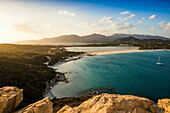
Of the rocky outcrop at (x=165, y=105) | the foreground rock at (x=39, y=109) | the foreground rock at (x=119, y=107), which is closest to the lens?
the foreground rock at (x=119, y=107)

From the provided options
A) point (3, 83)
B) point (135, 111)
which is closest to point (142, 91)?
point (135, 111)

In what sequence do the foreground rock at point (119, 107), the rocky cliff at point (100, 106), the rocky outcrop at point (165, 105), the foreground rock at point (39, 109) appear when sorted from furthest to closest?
the rocky outcrop at point (165, 105) → the foreground rock at point (39, 109) → the rocky cliff at point (100, 106) → the foreground rock at point (119, 107)

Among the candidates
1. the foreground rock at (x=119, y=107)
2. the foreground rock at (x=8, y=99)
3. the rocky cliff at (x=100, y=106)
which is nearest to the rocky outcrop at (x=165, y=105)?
the rocky cliff at (x=100, y=106)

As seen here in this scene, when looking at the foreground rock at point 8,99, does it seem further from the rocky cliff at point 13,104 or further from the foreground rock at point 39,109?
the foreground rock at point 39,109

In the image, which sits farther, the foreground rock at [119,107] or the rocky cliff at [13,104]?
the rocky cliff at [13,104]

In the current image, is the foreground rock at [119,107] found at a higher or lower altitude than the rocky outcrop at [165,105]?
higher

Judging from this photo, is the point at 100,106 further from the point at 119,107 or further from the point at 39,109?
the point at 39,109

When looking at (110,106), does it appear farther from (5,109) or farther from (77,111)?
(5,109)

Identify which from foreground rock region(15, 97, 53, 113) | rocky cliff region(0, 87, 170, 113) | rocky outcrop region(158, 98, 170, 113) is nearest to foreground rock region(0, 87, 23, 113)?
rocky cliff region(0, 87, 170, 113)
